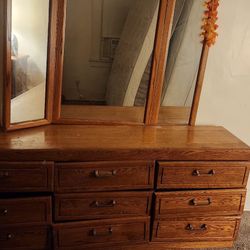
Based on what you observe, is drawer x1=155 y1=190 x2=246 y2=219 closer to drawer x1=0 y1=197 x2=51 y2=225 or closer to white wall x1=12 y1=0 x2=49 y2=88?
drawer x1=0 y1=197 x2=51 y2=225

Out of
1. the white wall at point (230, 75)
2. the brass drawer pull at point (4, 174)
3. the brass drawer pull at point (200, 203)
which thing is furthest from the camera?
the white wall at point (230, 75)

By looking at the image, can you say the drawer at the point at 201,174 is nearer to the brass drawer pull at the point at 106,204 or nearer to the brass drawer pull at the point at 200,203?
the brass drawer pull at the point at 200,203

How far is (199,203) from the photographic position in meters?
1.43

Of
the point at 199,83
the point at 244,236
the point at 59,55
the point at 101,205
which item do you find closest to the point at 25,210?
the point at 101,205

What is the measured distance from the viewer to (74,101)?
1.47 metres

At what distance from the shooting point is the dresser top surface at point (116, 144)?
1.22m

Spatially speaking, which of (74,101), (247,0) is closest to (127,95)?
(74,101)

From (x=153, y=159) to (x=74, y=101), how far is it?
48 cm

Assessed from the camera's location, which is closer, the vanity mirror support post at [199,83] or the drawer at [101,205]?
the drawer at [101,205]

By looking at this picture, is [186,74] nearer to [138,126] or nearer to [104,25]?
[138,126]

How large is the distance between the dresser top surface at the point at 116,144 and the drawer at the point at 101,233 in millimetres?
320

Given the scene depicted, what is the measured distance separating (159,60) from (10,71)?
2.23 ft

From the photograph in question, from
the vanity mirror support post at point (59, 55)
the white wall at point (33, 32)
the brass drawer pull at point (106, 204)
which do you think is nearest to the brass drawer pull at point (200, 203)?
the brass drawer pull at point (106, 204)

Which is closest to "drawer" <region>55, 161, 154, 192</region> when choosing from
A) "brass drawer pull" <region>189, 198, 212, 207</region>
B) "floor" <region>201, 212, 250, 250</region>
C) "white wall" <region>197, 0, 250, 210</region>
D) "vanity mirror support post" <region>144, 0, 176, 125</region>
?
"brass drawer pull" <region>189, 198, 212, 207</region>
